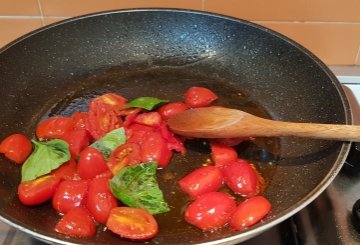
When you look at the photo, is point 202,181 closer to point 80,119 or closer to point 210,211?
point 210,211

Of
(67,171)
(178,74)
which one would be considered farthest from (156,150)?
(178,74)

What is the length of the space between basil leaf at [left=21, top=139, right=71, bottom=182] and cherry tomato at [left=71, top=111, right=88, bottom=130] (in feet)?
0.20

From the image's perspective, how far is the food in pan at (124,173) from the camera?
0.71 metres

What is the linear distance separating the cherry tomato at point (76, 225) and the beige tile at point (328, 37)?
648 millimetres

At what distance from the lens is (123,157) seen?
2.67 feet

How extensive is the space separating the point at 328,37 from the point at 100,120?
0.61 m

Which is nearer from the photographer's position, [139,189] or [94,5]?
[139,189]

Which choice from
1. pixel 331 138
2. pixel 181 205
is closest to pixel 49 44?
pixel 181 205

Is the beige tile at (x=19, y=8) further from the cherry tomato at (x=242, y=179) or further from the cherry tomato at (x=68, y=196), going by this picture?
the cherry tomato at (x=242, y=179)

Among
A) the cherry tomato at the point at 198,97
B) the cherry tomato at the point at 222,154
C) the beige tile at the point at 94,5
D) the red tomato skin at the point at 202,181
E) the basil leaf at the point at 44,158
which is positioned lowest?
the red tomato skin at the point at 202,181

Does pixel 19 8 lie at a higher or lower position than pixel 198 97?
higher

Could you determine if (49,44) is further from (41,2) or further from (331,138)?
(331,138)

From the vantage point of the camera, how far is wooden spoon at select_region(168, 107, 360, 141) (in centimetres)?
72

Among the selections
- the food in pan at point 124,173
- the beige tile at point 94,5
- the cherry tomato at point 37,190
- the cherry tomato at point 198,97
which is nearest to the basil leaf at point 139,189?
the food in pan at point 124,173
